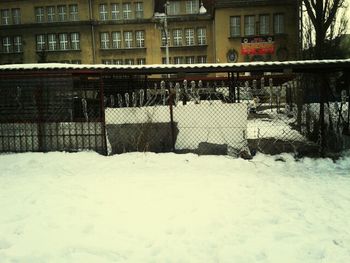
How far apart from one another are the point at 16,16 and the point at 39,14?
113 inches

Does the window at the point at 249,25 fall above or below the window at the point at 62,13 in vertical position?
below

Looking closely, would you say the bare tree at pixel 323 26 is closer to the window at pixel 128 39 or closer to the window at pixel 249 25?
the window at pixel 249 25

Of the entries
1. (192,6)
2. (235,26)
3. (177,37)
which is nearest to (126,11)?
(177,37)

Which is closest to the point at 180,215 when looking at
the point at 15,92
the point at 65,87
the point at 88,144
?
the point at 88,144

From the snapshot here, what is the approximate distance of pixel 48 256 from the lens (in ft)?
13.4

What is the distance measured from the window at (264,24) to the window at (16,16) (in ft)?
90.5

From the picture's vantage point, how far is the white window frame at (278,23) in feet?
126

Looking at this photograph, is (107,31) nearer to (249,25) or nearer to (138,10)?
(138,10)

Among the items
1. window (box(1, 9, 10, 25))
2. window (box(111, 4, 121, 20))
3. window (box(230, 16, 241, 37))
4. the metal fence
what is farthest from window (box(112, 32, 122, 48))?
the metal fence

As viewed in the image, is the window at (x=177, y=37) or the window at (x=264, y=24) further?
the window at (x=177, y=37)

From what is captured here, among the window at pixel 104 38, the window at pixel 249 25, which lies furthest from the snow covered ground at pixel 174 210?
the window at pixel 104 38

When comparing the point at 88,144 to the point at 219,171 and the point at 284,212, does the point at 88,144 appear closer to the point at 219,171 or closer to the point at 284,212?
the point at 219,171

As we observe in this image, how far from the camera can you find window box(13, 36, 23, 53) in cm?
4291

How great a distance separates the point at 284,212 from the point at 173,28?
126 ft
